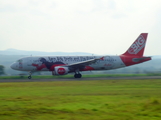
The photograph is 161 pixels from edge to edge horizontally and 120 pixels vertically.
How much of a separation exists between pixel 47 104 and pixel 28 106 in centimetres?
106

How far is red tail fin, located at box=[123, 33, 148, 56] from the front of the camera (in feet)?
145

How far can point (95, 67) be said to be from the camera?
42.8 m

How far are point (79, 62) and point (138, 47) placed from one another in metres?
9.41

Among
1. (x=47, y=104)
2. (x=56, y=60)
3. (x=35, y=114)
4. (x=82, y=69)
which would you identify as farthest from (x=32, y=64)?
(x=35, y=114)

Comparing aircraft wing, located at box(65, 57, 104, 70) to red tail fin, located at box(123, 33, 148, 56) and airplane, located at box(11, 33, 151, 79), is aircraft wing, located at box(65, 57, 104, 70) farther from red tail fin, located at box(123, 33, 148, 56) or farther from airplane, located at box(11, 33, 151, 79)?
red tail fin, located at box(123, 33, 148, 56)

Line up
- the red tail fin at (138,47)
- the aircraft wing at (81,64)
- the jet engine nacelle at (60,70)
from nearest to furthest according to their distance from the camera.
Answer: the jet engine nacelle at (60,70), the aircraft wing at (81,64), the red tail fin at (138,47)

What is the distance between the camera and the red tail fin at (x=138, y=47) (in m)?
44.2

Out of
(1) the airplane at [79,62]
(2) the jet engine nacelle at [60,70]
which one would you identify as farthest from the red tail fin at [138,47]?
(2) the jet engine nacelle at [60,70]

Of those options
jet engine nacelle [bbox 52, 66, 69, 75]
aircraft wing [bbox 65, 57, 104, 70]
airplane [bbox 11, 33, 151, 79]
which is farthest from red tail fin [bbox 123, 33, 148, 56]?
jet engine nacelle [bbox 52, 66, 69, 75]

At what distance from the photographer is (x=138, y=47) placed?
44.3 metres

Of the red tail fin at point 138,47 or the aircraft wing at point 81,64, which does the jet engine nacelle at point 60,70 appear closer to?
the aircraft wing at point 81,64

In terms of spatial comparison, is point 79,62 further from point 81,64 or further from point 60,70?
point 60,70

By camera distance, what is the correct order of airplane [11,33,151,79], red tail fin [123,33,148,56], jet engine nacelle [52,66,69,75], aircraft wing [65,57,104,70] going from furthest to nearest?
red tail fin [123,33,148,56], airplane [11,33,151,79], aircraft wing [65,57,104,70], jet engine nacelle [52,66,69,75]

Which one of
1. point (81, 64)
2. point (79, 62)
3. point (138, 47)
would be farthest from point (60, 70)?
point (138, 47)
